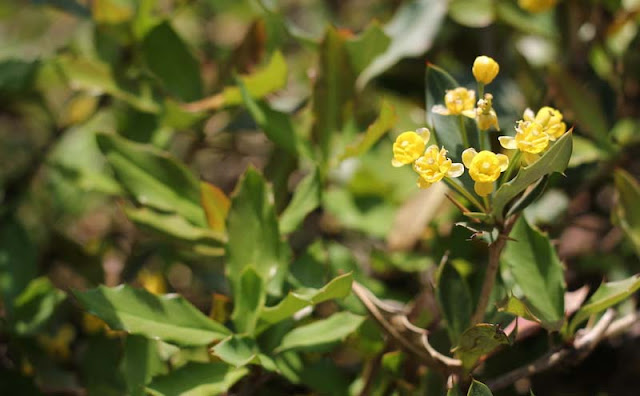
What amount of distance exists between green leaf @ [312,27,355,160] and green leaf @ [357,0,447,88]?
0.08 meters

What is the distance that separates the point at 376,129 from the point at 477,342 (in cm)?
34

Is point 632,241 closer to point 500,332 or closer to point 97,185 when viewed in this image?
point 500,332

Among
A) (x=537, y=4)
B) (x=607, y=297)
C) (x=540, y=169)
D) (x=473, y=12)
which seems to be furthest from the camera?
(x=473, y=12)

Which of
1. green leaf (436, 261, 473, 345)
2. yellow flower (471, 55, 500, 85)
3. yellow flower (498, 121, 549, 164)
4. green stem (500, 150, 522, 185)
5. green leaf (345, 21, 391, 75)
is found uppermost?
yellow flower (471, 55, 500, 85)

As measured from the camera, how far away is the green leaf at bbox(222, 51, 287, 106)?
112 cm

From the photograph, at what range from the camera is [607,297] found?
33.8 inches

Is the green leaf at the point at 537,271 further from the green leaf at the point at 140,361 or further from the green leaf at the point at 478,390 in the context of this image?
the green leaf at the point at 140,361

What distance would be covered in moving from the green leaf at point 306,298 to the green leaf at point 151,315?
0.07m

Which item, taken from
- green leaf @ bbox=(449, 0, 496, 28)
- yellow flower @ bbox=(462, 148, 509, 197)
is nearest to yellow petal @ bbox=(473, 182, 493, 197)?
yellow flower @ bbox=(462, 148, 509, 197)

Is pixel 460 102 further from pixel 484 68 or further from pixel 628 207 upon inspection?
pixel 628 207

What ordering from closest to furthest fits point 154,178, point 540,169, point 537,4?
point 540,169
point 154,178
point 537,4

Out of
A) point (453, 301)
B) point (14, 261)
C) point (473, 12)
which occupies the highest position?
point (473, 12)

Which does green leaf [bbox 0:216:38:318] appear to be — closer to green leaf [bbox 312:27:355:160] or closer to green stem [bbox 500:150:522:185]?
green leaf [bbox 312:27:355:160]

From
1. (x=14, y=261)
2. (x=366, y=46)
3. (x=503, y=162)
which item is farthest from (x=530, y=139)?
(x=14, y=261)
